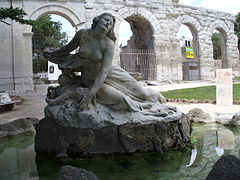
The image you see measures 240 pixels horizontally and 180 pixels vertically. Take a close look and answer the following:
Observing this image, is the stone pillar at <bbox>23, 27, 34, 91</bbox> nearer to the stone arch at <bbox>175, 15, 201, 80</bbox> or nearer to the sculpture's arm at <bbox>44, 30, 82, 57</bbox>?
the stone arch at <bbox>175, 15, 201, 80</bbox>

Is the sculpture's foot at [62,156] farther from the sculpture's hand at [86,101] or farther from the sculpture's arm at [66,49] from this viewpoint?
Answer: the sculpture's arm at [66,49]

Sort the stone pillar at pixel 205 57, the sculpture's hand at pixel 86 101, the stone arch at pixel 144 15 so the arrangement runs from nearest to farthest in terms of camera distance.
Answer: the sculpture's hand at pixel 86 101
the stone arch at pixel 144 15
the stone pillar at pixel 205 57

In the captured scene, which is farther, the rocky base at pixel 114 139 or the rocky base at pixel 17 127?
the rocky base at pixel 17 127

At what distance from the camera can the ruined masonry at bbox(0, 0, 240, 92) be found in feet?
43.1

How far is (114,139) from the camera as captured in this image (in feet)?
9.39

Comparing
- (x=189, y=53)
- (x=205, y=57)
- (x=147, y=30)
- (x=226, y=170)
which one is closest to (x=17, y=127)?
(x=226, y=170)

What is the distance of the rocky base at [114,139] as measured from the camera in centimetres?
284

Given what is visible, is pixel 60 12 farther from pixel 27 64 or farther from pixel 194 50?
pixel 194 50

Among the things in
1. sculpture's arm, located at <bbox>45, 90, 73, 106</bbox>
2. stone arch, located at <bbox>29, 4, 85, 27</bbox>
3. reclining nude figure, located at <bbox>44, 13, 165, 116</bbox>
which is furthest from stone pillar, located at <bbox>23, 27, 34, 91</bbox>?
sculpture's arm, located at <bbox>45, 90, 73, 106</bbox>

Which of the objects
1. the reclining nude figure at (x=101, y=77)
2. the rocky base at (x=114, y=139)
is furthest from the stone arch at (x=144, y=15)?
the rocky base at (x=114, y=139)

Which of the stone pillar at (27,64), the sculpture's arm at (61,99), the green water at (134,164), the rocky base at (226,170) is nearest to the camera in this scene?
the rocky base at (226,170)

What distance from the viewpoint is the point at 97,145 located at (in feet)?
9.39

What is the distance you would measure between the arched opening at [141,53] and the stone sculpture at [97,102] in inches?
530

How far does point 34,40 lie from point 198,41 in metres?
21.1
